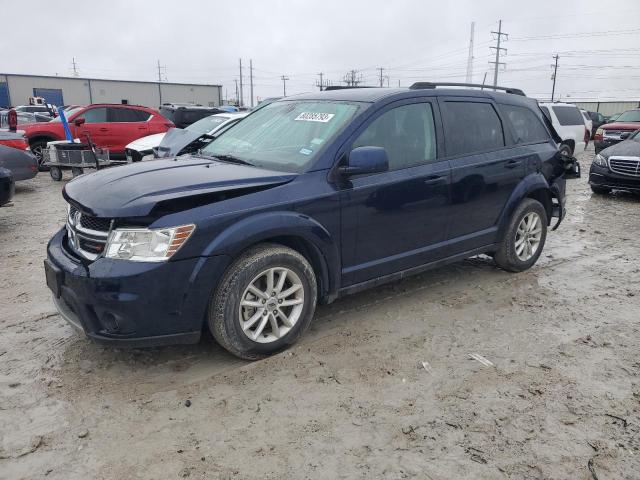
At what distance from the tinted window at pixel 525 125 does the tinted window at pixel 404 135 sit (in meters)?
1.26

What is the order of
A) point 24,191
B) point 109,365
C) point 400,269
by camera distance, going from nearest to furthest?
point 109,365 < point 400,269 < point 24,191

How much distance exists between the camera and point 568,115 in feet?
47.4

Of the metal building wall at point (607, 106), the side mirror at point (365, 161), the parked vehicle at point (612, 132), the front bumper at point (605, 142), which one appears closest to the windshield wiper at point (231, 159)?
the side mirror at point (365, 161)

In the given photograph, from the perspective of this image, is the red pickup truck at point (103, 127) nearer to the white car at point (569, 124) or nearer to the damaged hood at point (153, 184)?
the damaged hood at point (153, 184)

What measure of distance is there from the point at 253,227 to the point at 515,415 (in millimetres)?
1905

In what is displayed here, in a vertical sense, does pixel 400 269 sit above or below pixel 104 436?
above

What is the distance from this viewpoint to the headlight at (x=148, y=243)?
295 centimetres

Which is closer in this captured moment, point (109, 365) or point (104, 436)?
point (104, 436)

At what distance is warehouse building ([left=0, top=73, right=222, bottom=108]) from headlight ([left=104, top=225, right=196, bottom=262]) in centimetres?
5301

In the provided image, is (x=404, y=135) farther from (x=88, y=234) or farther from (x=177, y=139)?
(x=177, y=139)

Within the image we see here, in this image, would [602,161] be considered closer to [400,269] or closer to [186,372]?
[400,269]

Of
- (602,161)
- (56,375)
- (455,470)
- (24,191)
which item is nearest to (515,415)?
(455,470)

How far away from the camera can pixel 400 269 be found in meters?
4.15

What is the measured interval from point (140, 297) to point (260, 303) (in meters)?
0.77
